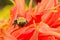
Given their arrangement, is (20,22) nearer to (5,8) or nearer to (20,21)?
(20,21)

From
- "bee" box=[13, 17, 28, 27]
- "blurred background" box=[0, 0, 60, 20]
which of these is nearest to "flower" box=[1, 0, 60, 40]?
"bee" box=[13, 17, 28, 27]

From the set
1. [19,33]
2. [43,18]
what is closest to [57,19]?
[43,18]

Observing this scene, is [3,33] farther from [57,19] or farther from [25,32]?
[57,19]

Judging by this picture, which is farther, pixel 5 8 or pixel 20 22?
pixel 5 8

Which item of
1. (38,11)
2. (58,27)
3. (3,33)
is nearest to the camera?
(3,33)

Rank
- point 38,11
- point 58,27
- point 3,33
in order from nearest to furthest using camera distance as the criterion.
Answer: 1. point 3,33
2. point 58,27
3. point 38,11

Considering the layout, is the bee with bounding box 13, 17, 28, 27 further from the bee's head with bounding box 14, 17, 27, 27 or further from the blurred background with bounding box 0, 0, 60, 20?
the blurred background with bounding box 0, 0, 60, 20

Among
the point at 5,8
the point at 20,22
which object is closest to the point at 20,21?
the point at 20,22

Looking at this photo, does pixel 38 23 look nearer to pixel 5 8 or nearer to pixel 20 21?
pixel 20 21
